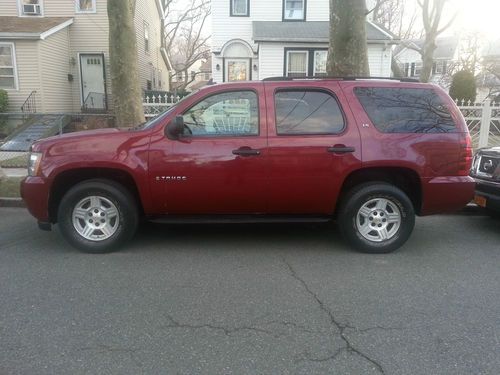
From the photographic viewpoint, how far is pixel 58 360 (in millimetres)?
2924

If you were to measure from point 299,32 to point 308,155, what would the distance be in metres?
15.2

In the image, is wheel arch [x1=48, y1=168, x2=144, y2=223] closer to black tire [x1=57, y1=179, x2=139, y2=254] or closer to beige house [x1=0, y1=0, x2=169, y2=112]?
black tire [x1=57, y1=179, x2=139, y2=254]

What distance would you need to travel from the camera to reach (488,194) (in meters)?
5.73

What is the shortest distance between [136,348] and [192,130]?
2555mm

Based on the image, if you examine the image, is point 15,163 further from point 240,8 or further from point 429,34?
point 429,34

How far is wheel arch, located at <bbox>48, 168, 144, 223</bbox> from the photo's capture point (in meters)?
4.92

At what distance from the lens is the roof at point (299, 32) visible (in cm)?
1797

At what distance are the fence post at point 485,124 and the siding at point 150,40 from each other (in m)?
15.7

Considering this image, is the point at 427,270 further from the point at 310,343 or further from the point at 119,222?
the point at 119,222

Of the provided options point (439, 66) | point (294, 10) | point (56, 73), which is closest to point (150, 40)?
point (56, 73)

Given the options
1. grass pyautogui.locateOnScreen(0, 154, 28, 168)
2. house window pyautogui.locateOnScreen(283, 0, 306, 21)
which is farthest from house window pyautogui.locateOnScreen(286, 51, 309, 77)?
grass pyautogui.locateOnScreen(0, 154, 28, 168)

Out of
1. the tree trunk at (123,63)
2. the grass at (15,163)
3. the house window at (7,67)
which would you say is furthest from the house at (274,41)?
the grass at (15,163)

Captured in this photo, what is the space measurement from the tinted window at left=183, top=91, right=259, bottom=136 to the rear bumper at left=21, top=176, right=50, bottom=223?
5.65 ft

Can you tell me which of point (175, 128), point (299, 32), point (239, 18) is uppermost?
point (239, 18)
